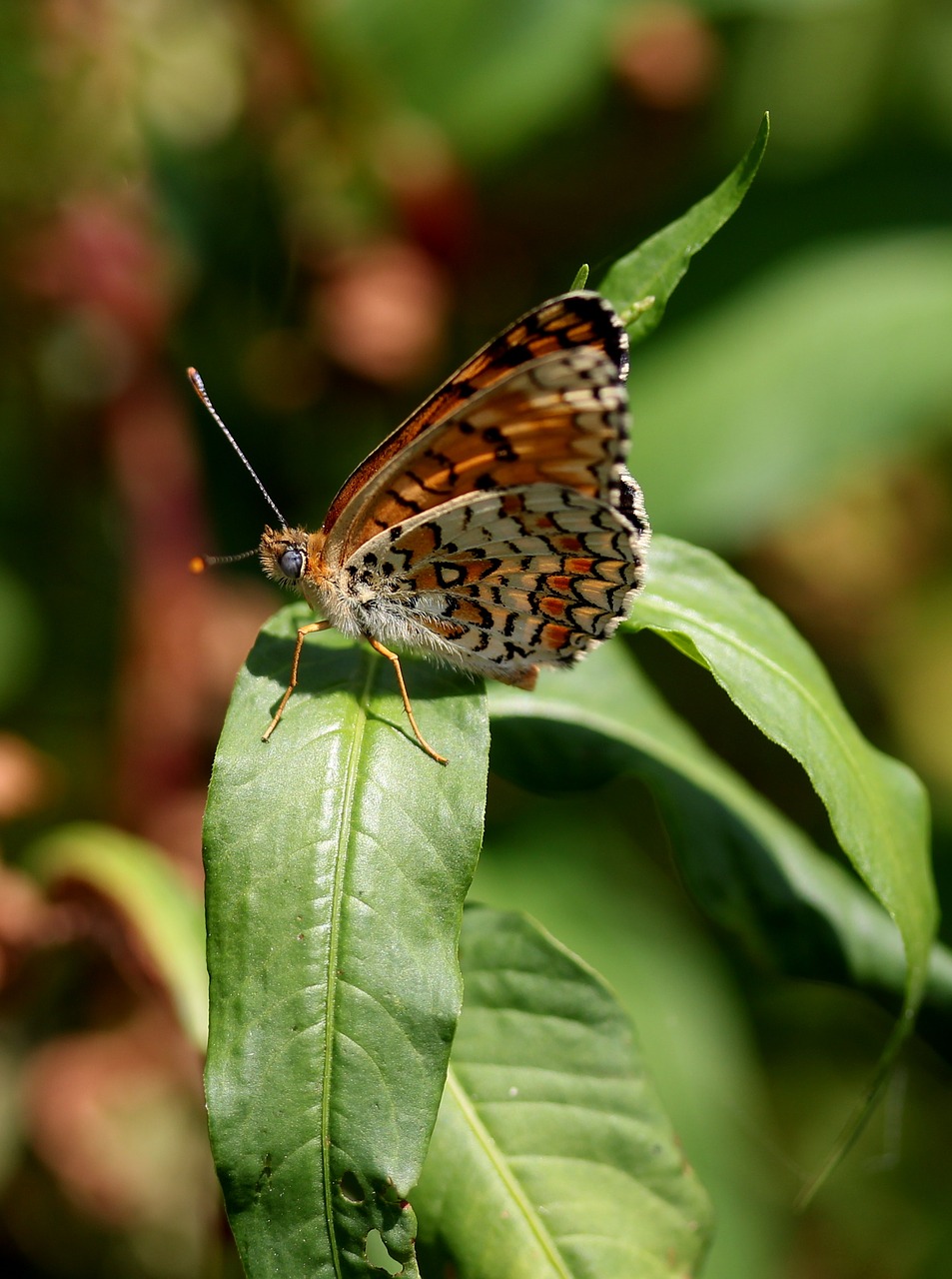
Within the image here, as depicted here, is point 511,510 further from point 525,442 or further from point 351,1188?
point 351,1188

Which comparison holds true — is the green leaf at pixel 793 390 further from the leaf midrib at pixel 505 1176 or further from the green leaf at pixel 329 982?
the green leaf at pixel 329 982

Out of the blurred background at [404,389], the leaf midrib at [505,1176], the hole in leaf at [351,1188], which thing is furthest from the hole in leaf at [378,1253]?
the blurred background at [404,389]

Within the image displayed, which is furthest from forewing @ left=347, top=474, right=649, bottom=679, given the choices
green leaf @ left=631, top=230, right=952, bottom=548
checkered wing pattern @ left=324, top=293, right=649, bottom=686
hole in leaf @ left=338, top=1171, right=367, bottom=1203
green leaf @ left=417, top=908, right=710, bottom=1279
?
green leaf @ left=631, top=230, right=952, bottom=548

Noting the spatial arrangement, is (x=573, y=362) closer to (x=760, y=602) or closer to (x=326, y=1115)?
(x=760, y=602)

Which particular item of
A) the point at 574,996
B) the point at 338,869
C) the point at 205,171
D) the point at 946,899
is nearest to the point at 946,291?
the point at 946,899

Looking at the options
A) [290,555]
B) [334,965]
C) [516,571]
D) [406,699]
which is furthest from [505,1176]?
[290,555]
